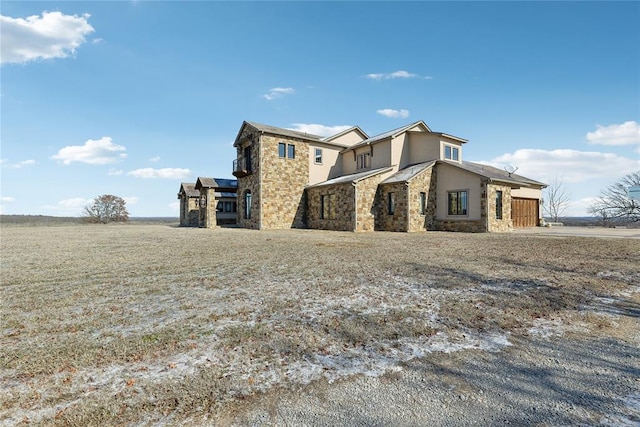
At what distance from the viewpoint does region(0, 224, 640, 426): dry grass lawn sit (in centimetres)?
258

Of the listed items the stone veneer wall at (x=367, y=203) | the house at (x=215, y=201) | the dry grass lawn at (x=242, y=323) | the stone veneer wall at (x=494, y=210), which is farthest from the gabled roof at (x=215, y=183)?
the stone veneer wall at (x=494, y=210)

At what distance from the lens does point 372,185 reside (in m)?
21.4

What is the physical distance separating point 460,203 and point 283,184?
12.8 meters

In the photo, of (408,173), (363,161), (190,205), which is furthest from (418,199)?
(190,205)

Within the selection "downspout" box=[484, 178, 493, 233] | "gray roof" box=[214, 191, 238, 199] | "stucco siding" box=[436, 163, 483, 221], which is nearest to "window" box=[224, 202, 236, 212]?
"gray roof" box=[214, 191, 238, 199]

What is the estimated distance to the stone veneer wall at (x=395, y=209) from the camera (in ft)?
65.3

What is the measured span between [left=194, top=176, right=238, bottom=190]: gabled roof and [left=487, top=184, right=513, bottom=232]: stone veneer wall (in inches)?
830

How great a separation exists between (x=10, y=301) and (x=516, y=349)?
291 inches

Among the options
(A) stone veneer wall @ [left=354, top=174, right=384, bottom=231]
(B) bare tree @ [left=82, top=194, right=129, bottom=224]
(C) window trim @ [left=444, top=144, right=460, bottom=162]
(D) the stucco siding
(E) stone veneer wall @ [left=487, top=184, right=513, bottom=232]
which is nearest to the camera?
(E) stone veneer wall @ [left=487, top=184, right=513, bottom=232]

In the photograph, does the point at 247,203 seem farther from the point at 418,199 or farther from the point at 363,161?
the point at 418,199

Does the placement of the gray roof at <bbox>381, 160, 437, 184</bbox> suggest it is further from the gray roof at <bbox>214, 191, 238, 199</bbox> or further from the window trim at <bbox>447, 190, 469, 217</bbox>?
the gray roof at <bbox>214, 191, 238, 199</bbox>

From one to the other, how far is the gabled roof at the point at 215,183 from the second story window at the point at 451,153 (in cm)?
1842

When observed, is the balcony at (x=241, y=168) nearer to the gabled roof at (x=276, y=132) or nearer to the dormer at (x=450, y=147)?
the gabled roof at (x=276, y=132)

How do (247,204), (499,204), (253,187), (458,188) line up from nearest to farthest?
(499,204) → (458,188) → (253,187) → (247,204)
